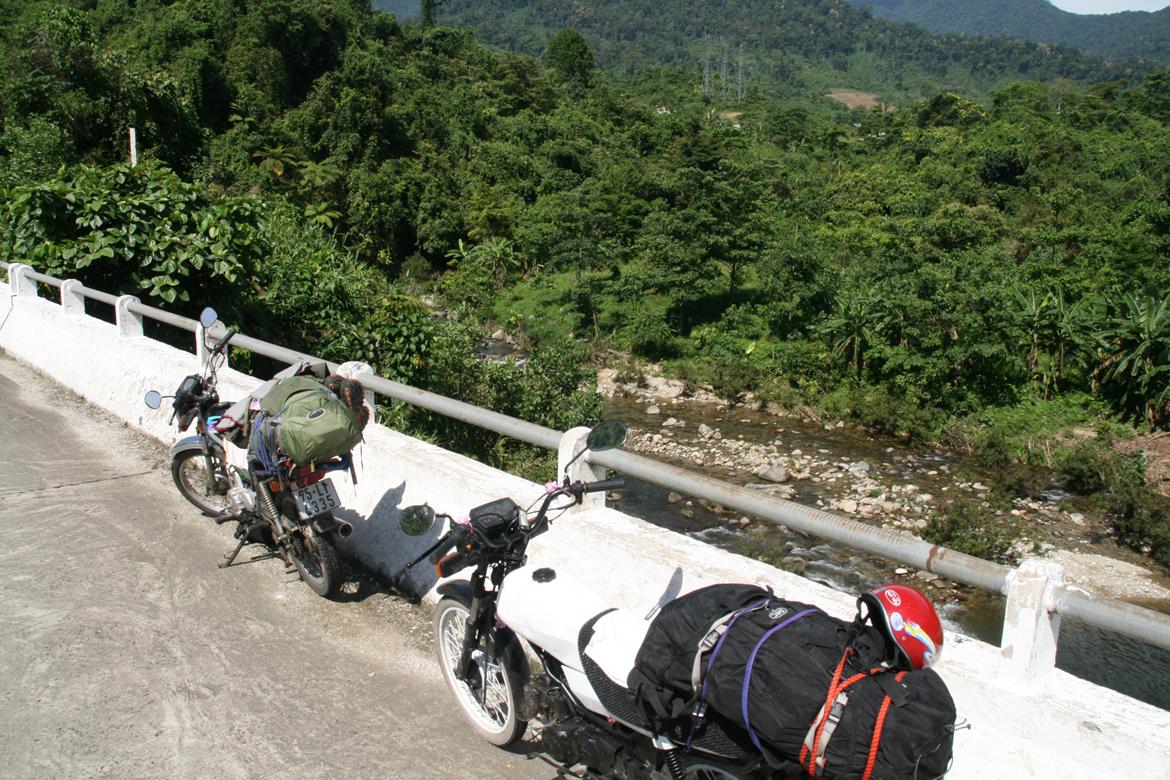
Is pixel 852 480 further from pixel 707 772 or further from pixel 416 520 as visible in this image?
pixel 707 772

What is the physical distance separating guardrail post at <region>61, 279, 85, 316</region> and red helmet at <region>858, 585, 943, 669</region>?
8.91m

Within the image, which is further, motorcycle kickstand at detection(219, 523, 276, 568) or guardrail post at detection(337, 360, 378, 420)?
guardrail post at detection(337, 360, 378, 420)

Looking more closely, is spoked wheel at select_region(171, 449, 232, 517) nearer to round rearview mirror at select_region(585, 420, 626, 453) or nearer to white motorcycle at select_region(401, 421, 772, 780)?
→ white motorcycle at select_region(401, 421, 772, 780)

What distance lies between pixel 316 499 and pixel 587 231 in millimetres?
25816

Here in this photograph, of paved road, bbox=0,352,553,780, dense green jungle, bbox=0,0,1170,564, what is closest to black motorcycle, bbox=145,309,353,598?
paved road, bbox=0,352,553,780

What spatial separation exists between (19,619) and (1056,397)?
19249 millimetres

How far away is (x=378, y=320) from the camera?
465 inches

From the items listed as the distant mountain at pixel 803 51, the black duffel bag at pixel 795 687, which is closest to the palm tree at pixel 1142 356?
the black duffel bag at pixel 795 687

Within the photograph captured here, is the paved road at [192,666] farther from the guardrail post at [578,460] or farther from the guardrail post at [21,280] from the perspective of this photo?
the guardrail post at [21,280]

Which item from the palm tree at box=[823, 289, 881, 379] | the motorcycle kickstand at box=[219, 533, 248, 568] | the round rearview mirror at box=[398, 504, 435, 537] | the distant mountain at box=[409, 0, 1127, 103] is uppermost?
the distant mountain at box=[409, 0, 1127, 103]

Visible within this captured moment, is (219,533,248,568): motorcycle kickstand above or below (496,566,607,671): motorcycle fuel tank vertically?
below

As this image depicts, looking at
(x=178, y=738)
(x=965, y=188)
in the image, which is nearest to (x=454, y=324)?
(x=178, y=738)

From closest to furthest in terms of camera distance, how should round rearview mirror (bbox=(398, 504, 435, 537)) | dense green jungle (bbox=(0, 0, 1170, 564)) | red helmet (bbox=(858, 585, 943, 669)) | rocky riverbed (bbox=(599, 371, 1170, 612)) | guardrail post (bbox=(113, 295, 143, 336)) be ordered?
red helmet (bbox=(858, 585, 943, 669)), round rearview mirror (bbox=(398, 504, 435, 537)), guardrail post (bbox=(113, 295, 143, 336)), dense green jungle (bbox=(0, 0, 1170, 564)), rocky riverbed (bbox=(599, 371, 1170, 612))

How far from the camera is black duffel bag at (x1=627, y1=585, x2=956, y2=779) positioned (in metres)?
2.14
